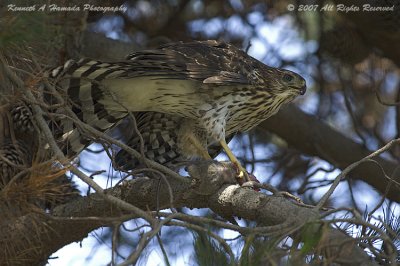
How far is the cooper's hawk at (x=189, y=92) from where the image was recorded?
472 centimetres

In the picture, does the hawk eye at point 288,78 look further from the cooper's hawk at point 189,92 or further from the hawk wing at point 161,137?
the hawk wing at point 161,137

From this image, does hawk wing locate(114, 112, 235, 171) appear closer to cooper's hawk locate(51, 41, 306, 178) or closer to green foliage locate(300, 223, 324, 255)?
cooper's hawk locate(51, 41, 306, 178)

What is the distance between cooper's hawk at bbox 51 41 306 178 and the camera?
186 inches

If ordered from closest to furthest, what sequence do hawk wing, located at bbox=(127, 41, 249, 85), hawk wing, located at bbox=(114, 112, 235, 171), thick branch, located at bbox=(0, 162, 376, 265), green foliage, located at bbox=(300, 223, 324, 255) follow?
green foliage, located at bbox=(300, 223, 324, 255) < thick branch, located at bbox=(0, 162, 376, 265) < hawk wing, located at bbox=(127, 41, 249, 85) < hawk wing, located at bbox=(114, 112, 235, 171)

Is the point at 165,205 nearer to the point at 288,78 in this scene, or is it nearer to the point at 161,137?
the point at 161,137

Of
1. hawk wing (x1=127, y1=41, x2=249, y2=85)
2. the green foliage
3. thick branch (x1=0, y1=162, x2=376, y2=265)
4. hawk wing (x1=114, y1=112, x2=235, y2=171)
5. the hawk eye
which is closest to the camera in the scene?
the green foliage

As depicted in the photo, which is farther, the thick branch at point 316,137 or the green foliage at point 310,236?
the thick branch at point 316,137

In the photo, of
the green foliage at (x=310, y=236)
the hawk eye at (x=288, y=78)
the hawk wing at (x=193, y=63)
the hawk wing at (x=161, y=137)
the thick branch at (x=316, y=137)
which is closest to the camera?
the green foliage at (x=310, y=236)

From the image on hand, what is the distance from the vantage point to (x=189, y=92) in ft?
16.2

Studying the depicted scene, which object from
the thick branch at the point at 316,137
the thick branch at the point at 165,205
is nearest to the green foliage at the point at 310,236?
the thick branch at the point at 165,205

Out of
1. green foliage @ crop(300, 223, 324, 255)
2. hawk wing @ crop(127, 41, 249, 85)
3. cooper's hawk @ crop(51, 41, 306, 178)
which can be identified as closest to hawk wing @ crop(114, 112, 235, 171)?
cooper's hawk @ crop(51, 41, 306, 178)

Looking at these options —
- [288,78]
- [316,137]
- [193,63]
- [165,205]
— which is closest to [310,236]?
[165,205]

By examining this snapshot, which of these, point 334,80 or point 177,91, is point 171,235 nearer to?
point 177,91

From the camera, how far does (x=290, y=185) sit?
648cm
